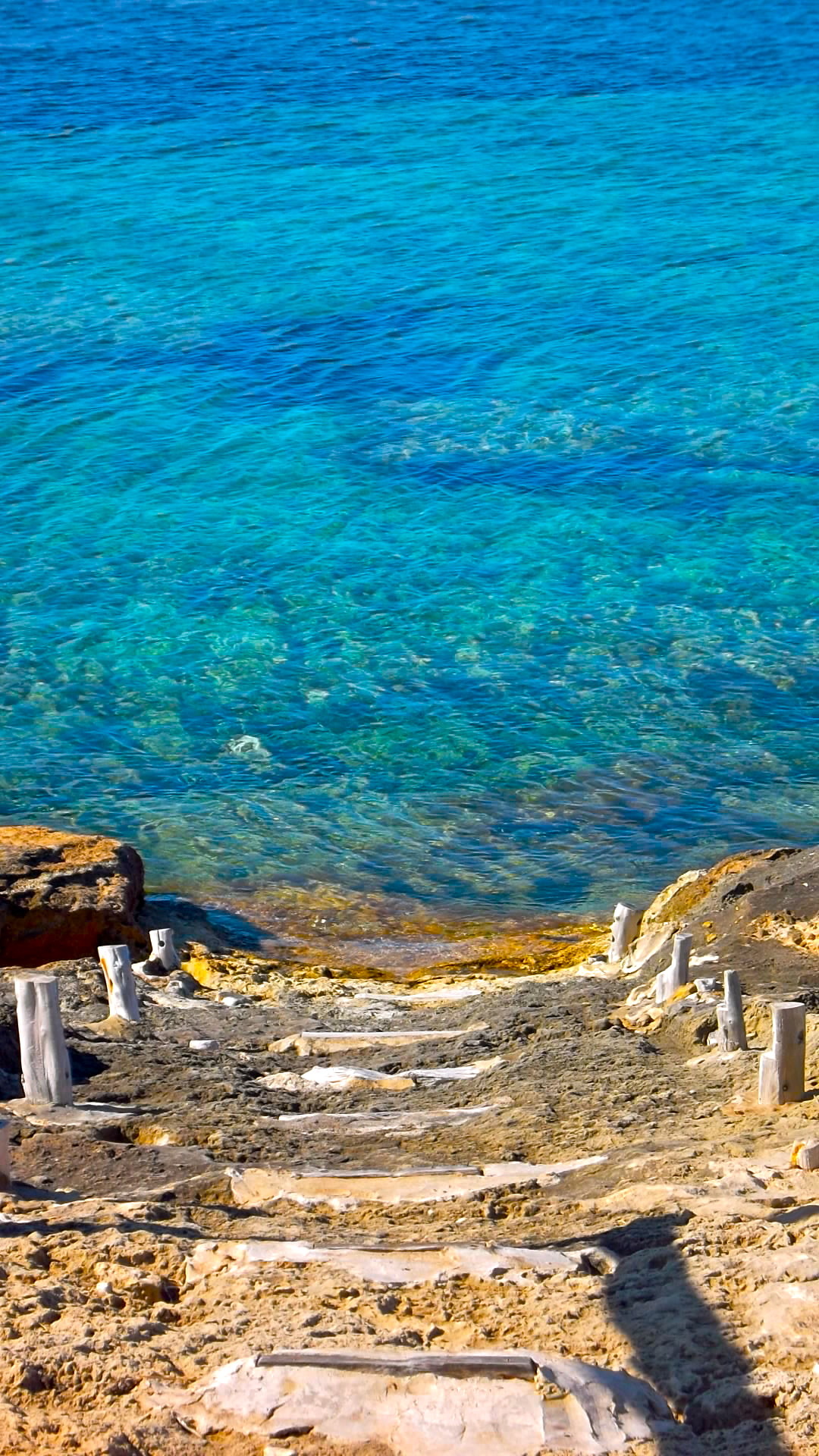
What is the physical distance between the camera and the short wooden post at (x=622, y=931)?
11023 millimetres

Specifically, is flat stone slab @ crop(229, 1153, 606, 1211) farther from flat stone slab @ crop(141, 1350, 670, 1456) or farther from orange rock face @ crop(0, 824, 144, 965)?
orange rock face @ crop(0, 824, 144, 965)

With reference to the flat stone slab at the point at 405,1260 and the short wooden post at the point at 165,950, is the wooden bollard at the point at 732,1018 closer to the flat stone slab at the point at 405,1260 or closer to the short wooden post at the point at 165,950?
the flat stone slab at the point at 405,1260

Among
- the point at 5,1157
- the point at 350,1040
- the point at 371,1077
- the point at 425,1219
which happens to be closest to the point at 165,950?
the point at 350,1040

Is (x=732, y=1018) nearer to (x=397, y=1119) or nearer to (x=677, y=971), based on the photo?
(x=677, y=971)

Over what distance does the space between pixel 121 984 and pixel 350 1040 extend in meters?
1.39

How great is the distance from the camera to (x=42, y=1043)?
7.59m

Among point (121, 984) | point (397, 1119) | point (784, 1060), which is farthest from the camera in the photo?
point (121, 984)

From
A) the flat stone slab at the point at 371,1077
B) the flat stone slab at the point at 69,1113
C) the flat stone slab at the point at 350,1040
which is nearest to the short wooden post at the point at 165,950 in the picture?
the flat stone slab at the point at 350,1040

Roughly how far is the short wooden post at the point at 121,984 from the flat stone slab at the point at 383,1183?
9.47 ft

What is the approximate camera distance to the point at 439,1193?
6.50m

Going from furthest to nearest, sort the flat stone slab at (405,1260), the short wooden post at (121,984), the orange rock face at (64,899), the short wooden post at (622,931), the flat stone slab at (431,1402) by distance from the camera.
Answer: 1. the orange rock face at (64,899)
2. the short wooden post at (622,931)
3. the short wooden post at (121,984)
4. the flat stone slab at (405,1260)
5. the flat stone slab at (431,1402)

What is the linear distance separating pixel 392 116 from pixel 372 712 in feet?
78.7

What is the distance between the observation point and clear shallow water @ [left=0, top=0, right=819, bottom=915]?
15.6m

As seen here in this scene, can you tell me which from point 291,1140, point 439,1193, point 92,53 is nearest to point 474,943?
point 291,1140
